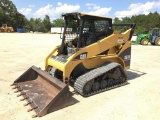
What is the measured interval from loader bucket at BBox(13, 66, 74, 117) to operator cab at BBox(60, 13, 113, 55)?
1.25 m

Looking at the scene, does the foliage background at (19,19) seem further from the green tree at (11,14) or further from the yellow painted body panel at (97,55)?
the yellow painted body panel at (97,55)

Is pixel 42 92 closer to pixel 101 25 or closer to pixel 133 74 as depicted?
pixel 101 25

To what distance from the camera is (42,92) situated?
6.06 meters

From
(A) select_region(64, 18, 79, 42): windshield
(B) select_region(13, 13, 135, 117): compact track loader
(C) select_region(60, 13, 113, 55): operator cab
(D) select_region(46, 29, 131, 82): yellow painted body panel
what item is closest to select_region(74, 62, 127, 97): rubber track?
(B) select_region(13, 13, 135, 117): compact track loader

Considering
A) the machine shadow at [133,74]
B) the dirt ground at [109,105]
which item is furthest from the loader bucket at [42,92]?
the machine shadow at [133,74]

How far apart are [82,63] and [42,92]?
153 centimetres

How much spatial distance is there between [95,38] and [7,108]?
11.8 feet

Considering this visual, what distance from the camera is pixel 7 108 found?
17.5 feet

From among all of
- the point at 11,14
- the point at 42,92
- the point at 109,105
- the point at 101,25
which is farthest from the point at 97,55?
the point at 11,14

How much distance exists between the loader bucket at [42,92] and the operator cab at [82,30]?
1.25 meters

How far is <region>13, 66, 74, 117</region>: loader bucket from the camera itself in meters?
5.12

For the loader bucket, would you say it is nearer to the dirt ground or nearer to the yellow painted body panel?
the dirt ground

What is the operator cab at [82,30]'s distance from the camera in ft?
21.7

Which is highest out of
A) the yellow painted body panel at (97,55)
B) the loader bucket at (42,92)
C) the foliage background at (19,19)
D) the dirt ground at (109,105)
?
the foliage background at (19,19)
